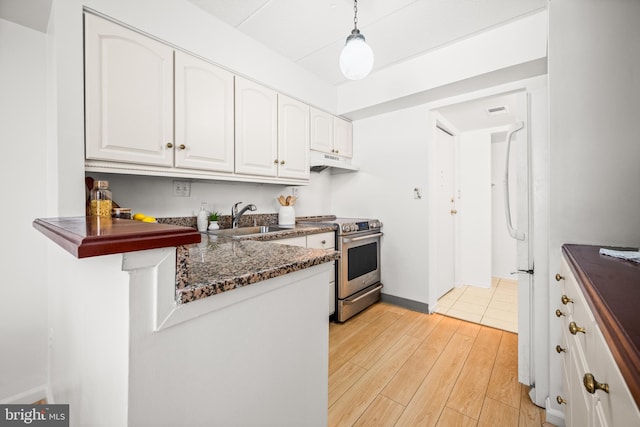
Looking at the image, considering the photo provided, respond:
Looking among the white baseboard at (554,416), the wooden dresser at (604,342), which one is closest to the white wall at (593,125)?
the white baseboard at (554,416)

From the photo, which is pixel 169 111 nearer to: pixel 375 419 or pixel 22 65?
pixel 22 65

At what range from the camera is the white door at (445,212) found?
3053 mm

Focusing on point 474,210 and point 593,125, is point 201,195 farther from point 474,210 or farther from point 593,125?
point 474,210

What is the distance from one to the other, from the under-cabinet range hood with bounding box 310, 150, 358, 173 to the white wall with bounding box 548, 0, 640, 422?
6.05 feet

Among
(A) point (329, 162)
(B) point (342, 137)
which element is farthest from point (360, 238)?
(B) point (342, 137)

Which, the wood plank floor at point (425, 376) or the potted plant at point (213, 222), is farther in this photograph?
the potted plant at point (213, 222)

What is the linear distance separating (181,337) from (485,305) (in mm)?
3244

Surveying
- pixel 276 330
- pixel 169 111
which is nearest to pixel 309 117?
pixel 169 111

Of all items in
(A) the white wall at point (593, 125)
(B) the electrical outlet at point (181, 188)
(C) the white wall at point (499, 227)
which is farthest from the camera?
(C) the white wall at point (499, 227)

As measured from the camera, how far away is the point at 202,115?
1857 mm

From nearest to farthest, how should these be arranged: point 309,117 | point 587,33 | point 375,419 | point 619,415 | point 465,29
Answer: point 619,415 < point 587,33 < point 375,419 < point 465,29 < point 309,117

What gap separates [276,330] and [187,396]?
0.27 meters

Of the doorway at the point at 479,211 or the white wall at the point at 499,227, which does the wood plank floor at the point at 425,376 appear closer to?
the doorway at the point at 479,211

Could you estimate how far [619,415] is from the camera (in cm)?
44
